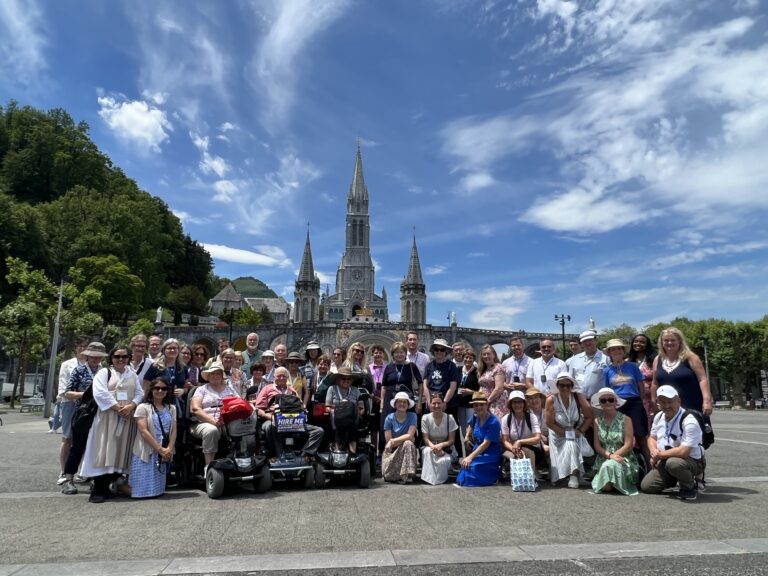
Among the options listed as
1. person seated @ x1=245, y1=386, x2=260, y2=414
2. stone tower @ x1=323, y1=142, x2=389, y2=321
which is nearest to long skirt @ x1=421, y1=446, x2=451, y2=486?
person seated @ x1=245, y1=386, x2=260, y2=414

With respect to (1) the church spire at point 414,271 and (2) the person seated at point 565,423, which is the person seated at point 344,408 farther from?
(1) the church spire at point 414,271

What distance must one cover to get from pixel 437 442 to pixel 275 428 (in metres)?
2.35

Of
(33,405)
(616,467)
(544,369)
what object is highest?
(544,369)

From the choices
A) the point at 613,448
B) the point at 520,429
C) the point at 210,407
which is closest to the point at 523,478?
the point at 520,429

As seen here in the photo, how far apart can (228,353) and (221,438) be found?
4.32 feet

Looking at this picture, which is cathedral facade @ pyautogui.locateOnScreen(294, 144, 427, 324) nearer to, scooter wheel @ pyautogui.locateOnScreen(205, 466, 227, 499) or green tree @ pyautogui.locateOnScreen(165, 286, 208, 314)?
green tree @ pyautogui.locateOnScreen(165, 286, 208, 314)

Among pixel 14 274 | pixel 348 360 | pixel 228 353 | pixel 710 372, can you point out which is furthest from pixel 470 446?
pixel 710 372

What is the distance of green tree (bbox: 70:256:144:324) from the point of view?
43438 millimetres

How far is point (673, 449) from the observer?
600cm

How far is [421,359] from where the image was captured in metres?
8.59

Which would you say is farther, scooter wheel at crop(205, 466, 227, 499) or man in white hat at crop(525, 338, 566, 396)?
man in white hat at crop(525, 338, 566, 396)

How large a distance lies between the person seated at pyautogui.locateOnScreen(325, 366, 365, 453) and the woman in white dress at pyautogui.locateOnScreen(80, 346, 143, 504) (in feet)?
8.29

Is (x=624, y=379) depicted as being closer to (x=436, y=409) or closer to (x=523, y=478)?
(x=523, y=478)

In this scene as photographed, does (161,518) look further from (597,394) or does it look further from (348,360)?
(597,394)
